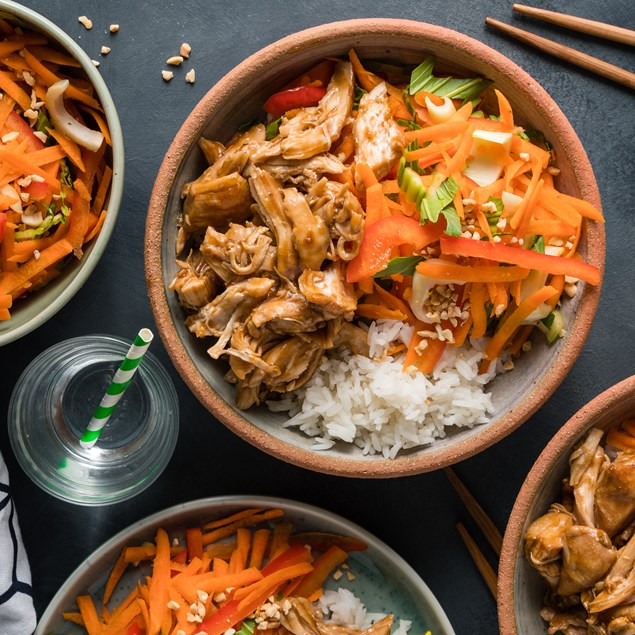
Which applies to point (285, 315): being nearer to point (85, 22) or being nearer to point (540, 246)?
point (540, 246)

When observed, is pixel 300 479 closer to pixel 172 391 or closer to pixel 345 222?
pixel 172 391

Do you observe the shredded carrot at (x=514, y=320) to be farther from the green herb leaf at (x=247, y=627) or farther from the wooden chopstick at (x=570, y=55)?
the green herb leaf at (x=247, y=627)

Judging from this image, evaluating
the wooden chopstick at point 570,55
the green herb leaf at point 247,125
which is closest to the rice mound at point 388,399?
the green herb leaf at point 247,125

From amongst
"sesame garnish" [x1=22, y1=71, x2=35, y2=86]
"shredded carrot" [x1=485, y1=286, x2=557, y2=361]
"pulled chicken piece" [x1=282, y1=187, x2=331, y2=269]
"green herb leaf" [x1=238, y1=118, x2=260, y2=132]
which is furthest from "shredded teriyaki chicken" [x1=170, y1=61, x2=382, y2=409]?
"sesame garnish" [x1=22, y1=71, x2=35, y2=86]

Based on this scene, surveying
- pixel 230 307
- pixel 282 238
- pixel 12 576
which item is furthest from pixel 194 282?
pixel 12 576

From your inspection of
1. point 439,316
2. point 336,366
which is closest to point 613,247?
point 439,316

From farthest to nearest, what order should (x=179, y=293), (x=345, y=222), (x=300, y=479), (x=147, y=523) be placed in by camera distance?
(x=300, y=479) → (x=147, y=523) → (x=179, y=293) → (x=345, y=222)
